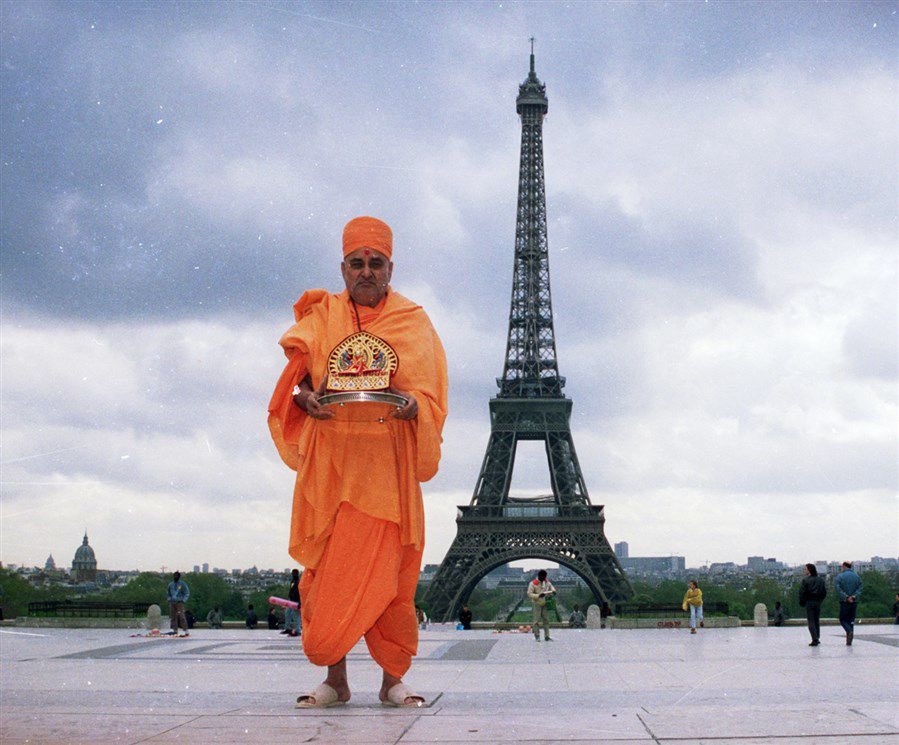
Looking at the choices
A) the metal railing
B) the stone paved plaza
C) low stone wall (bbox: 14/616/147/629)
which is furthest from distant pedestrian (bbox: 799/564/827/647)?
the metal railing

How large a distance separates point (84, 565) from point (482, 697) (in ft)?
551

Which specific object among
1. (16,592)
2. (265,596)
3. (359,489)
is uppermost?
(359,489)

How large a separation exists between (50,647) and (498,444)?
46811mm

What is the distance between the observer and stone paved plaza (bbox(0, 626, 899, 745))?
5363 millimetres

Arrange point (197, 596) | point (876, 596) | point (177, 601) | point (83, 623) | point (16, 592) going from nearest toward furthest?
point (177, 601), point (83, 623), point (876, 596), point (16, 592), point (197, 596)

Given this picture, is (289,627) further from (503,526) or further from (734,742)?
(503,526)

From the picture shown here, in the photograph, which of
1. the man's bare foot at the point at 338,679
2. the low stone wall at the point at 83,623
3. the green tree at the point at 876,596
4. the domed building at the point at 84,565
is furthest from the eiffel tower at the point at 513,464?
the domed building at the point at 84,565

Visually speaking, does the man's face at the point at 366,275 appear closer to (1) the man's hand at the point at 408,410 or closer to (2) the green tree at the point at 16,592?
(1) the man's hand at the point at 408,410

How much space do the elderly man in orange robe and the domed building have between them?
16135cm

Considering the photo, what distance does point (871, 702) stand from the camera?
6555 mm

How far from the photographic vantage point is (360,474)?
22.6 feet

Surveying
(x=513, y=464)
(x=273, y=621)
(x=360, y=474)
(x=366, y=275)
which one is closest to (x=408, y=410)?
(x=360, y=474)

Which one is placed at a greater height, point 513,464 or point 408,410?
point 513,464

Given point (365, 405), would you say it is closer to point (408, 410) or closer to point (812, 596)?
point (408, 410)
